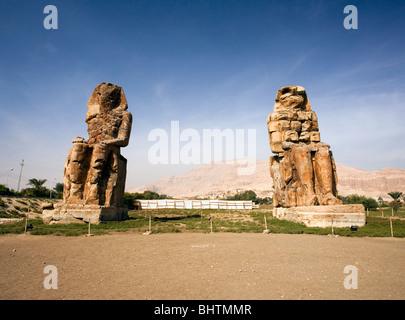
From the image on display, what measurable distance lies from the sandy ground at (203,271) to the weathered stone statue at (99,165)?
5.62 meters

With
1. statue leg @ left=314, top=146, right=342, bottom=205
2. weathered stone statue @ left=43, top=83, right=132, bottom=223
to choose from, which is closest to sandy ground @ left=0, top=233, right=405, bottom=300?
statue leg @ left=314, top=146, right=342, bottom=205

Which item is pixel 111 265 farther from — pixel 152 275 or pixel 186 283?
pixel 186 283

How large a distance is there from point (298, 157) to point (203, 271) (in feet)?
35.8

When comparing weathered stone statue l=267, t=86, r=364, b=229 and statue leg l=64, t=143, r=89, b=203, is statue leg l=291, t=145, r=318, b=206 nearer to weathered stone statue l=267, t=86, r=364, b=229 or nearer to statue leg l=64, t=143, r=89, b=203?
weathered stone statue l=267, t=86, r=364, b=229

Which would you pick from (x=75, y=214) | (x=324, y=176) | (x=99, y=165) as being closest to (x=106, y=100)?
(x=99, y=165)

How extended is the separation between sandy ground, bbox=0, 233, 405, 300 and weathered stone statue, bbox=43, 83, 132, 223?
5.62 meters

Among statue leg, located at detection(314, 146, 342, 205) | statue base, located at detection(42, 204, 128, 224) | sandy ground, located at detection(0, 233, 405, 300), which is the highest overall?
statue leg, located at detection(314, 146, 342, 205)

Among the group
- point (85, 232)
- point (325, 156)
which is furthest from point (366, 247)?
point (85, 232)

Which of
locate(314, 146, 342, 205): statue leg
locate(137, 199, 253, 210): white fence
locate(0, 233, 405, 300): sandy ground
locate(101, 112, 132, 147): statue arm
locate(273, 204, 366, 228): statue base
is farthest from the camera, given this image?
locate(137, 199, 253, 210): white fence

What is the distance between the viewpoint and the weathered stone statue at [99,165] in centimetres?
1362

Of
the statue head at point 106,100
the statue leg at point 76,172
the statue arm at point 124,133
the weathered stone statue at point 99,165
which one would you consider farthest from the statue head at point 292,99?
the statue leg at point 76,172

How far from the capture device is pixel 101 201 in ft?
48.2

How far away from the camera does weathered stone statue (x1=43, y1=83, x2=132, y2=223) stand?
44.7 feet

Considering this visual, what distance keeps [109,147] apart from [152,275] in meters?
11.7
